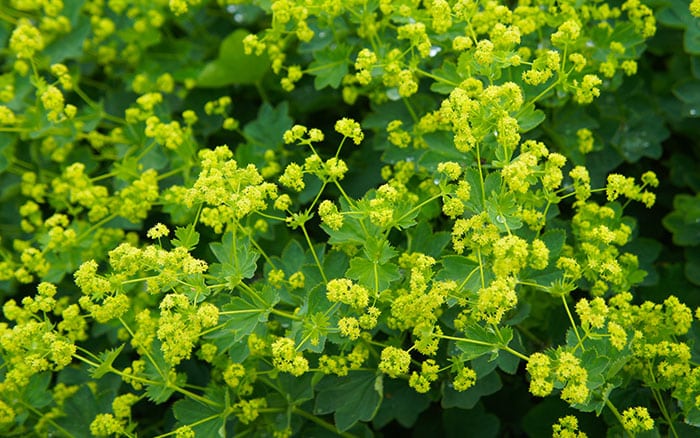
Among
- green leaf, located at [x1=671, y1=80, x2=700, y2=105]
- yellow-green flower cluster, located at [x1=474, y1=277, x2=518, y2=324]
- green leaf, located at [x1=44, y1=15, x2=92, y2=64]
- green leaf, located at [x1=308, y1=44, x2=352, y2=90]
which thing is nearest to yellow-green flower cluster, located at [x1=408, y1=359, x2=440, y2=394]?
yellow-green flower cluster, located at [x1=474, y1=277, x2=518, y2=324]

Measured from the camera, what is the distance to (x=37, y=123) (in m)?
2.77

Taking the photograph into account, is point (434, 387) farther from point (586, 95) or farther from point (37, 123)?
point (37, 123)

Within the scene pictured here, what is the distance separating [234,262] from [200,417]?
1.78ft

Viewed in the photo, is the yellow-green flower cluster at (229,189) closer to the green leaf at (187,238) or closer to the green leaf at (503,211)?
the green leaf at (187,238)

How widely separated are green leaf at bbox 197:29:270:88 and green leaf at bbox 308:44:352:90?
54cm

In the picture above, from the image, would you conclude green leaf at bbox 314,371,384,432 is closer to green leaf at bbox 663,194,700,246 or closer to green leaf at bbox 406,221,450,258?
green leaf at bbox 406,221,450,258

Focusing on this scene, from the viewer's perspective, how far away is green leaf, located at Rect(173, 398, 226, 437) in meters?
2.16

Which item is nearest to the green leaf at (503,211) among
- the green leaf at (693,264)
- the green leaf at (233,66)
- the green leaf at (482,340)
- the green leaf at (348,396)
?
the green leaf at (482,340)

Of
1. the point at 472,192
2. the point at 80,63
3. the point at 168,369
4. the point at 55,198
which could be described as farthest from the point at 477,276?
the point at 80,63

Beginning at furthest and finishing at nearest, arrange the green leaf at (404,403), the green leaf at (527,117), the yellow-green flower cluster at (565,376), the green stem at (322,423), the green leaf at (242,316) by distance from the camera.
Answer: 1. the green leaf at (404,403)
2. the green stem at (322,423)
3. the green leaf at (527,117)
4. the green leaf at (242,316)
5. the yellow-green flower cluster at (565,376)

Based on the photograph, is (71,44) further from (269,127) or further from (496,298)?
(496,298)

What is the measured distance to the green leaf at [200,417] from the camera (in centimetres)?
216

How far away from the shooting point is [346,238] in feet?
6.66

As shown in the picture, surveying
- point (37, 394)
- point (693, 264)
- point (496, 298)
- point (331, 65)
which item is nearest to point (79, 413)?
point (37, 394)
